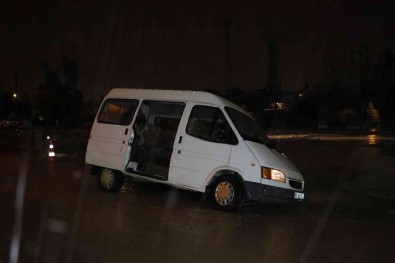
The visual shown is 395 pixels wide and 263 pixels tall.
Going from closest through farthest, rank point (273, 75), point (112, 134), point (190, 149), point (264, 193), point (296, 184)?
1. point (264, 193)
2. point (296, 184)
3. point (190, 149)
4. point (112, 134)
5. point (273, 75)

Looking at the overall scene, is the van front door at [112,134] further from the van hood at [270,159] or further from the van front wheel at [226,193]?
the van hood at [270,159]

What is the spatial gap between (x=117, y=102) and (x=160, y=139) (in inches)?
50.2

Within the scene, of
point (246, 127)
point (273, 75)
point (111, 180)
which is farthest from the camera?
point (273, 75)

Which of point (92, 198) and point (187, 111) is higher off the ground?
point (187, 111)

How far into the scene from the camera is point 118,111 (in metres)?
11.9

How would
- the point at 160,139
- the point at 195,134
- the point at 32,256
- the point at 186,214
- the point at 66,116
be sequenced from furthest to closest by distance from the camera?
1. the point at 66,116
2. the point at 160,139
3. the point at 195,134
4. the point at 186,214
5. the point at 32,256

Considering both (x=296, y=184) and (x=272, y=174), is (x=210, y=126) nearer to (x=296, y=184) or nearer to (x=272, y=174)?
(x=272, y=174)

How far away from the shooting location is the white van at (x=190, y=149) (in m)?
9.79

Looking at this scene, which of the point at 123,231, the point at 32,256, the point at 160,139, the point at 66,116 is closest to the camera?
the point at 32,256

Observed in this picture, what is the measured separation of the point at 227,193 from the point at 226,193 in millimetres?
19

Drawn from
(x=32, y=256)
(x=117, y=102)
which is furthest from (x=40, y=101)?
(x=32, y=256)

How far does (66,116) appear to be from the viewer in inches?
2419

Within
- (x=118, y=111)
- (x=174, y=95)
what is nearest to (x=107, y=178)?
(x=118, y=111)

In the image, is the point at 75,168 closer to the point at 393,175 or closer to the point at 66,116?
the point at 393,175
